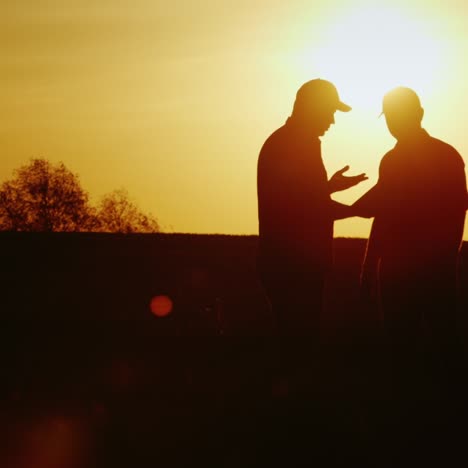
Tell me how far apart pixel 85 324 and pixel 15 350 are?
6.38 meters

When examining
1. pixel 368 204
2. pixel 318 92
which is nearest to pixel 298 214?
pixel 318 92

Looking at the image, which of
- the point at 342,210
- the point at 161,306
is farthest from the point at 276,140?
the point at 161,306

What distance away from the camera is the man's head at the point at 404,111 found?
32.2 ft

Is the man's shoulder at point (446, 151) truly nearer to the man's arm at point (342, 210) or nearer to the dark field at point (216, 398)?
the man's arm at point (342, 210)

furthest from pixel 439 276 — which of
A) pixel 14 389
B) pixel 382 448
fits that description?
pixel 14 389

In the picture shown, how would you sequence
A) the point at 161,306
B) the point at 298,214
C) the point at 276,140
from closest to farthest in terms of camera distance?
the point at 298,214 → the point at 276,140 → the point at 161,306

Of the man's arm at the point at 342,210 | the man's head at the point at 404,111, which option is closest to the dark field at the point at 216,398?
the man's arm at the point at 342,210

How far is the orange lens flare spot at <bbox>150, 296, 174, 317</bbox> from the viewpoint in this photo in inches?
906

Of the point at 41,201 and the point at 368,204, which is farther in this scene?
the point at 41,201

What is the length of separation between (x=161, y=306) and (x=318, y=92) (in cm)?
1470

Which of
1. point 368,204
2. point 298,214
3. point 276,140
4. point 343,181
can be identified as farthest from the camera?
point 368,204

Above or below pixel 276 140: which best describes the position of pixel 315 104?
above

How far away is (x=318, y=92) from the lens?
9.42 metres

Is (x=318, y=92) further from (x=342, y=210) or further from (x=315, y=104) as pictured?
(x=342, y=210)
